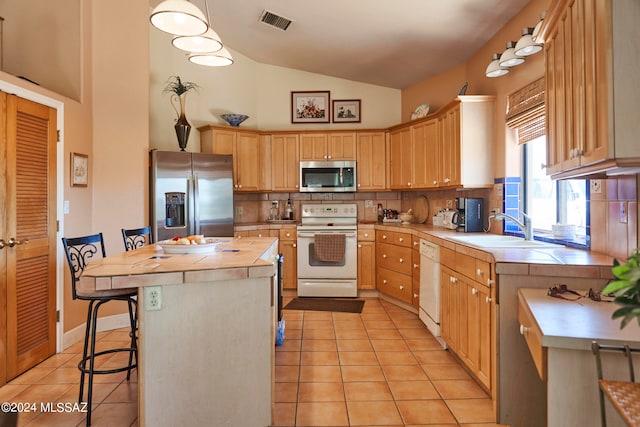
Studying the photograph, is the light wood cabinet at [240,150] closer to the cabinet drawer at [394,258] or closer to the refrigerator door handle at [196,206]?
the refrigerator door handle at [196,206]

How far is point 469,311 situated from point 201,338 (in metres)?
1.76

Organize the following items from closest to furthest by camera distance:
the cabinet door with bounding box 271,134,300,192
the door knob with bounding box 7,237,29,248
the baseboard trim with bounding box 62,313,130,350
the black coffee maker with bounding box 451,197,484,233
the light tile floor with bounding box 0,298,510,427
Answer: the light tile floor with bounding box 0,298,510,427 < the door knob with bounding box 7,237,29,248 < the baseboard trim with bounding box 62,313,130,350 < the black coffee maker with bounding box 451,197,484,233 < the cabinet door with bounding box 271,134,300,192

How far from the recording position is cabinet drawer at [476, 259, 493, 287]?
2.33 meters

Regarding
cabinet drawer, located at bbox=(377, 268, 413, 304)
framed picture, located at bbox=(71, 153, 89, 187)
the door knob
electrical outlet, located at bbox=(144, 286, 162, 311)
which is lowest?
cabinet drawer, located at bbox=(377, 268, 413, 304)

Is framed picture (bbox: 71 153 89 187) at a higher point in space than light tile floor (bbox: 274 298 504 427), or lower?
higher

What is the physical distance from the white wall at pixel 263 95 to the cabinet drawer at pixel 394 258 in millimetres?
1872

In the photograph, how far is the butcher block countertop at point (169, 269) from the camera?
183 centimetres

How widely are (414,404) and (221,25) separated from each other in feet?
14.4

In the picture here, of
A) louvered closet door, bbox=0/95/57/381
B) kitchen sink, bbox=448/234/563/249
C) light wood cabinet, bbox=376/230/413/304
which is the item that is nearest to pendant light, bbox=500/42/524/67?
kitchen sink, bbox=448/234/563/249

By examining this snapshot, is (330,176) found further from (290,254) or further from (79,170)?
(79,170)

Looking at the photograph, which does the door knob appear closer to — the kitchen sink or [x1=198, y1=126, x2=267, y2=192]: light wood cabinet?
[x1=198, y1=126, x2=267, y2=192]: light wood cabinet

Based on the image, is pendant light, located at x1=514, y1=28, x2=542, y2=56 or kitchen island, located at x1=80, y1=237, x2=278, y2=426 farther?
pendant light, located at x1=514, y1=28, x2=542, y2=56

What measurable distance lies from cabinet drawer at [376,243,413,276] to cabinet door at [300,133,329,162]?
1.47 metres

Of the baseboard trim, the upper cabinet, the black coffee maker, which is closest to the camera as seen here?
the upper cabinet
